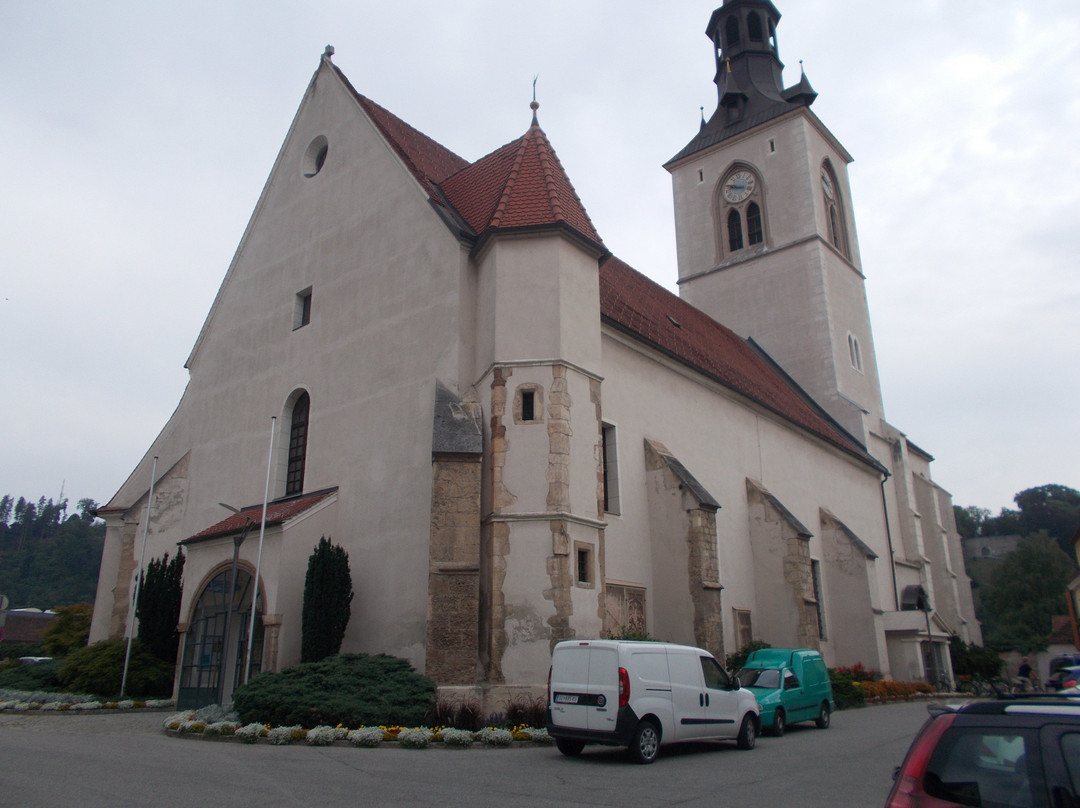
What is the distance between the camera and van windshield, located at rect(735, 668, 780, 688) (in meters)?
14.1

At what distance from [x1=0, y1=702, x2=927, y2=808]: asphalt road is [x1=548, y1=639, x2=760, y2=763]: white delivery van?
32 cm

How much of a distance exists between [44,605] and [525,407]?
316ft

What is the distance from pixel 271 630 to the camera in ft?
50.0

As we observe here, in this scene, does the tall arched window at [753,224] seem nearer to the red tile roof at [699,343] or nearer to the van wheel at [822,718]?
the red tile roof at [699,343]

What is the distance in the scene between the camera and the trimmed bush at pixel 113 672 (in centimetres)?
1741

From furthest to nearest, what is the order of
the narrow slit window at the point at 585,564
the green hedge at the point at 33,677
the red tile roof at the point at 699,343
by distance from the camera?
1. the red tile roof at the point at 699,343
2. the green hedge at the point at 33,677
3. the narrow slit window at the point at 585,564

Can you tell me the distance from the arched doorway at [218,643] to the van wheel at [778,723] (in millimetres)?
9301

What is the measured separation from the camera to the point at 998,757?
355 centimetres

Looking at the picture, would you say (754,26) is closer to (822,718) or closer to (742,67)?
(742,67)

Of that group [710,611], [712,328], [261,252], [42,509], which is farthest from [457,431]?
[42,509]

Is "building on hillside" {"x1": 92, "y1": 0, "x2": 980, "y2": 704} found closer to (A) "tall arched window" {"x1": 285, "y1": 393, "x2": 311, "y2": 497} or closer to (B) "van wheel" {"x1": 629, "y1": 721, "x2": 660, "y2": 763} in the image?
(A) "tall arched window" {"x1": 285, "y1": 393, "x2": 311, "y2": 497}

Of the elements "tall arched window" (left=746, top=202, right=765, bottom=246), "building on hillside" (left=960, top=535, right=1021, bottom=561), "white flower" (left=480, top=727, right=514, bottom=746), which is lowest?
"white flower" (left=480, top=727, right=514, bottom=746)

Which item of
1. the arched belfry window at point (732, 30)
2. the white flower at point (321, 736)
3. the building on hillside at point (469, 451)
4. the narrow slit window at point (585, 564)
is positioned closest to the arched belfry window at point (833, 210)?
the arched belfry window at point (732, 30)

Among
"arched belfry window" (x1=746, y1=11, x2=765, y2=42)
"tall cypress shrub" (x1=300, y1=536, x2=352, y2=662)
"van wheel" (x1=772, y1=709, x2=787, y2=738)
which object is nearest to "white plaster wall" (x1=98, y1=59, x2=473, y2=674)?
"tall cypress shrub" (x1=300, y1=536, x2=352, y2=662)
